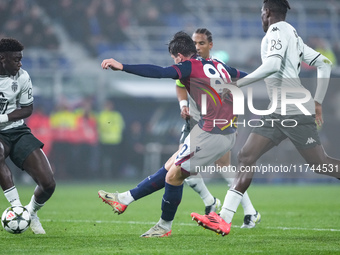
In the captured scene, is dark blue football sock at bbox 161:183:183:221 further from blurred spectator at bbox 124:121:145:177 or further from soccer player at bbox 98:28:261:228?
blurred spectator at bbox 124:121:145:177

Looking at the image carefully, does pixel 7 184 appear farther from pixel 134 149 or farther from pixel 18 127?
pixel 134 149

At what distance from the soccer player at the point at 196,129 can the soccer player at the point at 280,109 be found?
32cm

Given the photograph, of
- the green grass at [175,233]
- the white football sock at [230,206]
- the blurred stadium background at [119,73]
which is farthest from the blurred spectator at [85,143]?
the white football sock at [230,206]

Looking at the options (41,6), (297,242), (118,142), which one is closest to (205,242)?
(297,242)

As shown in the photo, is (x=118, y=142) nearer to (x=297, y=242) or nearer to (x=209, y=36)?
(x=209, y=36)

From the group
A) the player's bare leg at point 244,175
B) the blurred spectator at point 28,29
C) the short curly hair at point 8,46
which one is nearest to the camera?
the player's bare leg at point 244,175

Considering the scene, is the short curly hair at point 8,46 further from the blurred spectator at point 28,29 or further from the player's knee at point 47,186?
the blurred spectator at point 28,29

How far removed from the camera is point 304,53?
659cm

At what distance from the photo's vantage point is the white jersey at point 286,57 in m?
6.17

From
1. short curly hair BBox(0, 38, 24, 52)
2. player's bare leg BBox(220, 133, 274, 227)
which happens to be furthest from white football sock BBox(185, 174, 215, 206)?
short curly hair BBox(0, 38, 24, 52)

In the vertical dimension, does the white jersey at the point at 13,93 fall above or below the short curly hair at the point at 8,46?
below

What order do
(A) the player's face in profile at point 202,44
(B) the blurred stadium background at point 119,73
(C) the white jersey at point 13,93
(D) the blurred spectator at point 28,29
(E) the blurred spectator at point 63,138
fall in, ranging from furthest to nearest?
(D) the blurred spectator at point 28,29 < (B) the blurred stadium background at point 119,73 < (E) the blurred spectator at point 63,138 < (A) the player's face in profile at point 202,44 < (C) the white jersey at point 13,93

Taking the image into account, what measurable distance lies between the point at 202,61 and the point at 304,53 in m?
1.14

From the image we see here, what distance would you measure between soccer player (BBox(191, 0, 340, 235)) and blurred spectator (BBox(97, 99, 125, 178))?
1186cm
